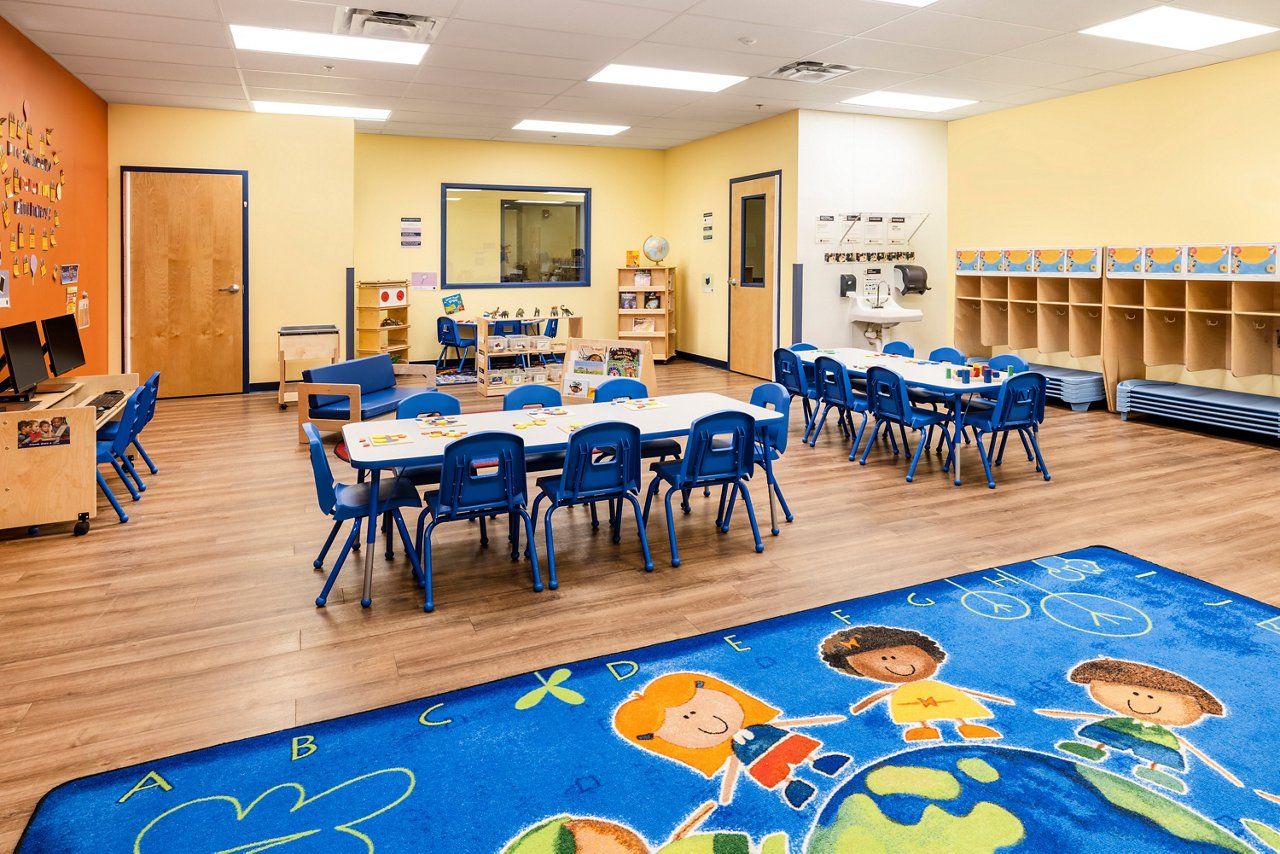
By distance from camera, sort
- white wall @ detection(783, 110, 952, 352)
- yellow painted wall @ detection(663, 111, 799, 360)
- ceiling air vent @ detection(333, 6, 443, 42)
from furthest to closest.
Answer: yellow painted wall @ detection(663, 111, 799, 360), white wall @ detection(783, 110, 952, 352), ceiling air vent @ detection(333, 6, 443, 42)

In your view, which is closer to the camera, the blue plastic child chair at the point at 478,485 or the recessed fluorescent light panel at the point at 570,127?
the blue plastic child chair at the point at 478,485

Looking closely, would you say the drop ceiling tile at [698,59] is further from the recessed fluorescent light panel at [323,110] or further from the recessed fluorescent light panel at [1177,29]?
the recessed fluorescent light panel at [323,110]

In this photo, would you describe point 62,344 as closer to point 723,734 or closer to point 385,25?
point 385,25

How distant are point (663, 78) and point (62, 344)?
5.43 meters

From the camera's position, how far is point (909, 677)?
3.19 meters

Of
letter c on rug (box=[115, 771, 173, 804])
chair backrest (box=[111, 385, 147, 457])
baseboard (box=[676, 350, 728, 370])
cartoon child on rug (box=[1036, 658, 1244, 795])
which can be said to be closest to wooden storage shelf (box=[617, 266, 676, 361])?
baseboard (box=[676, 350, 728, 370])

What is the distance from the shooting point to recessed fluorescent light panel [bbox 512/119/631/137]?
1054 cm

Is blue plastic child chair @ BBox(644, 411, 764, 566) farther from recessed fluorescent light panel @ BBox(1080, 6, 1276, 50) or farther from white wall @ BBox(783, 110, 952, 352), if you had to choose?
white wall @ BBox(783, 110, 952, 352)

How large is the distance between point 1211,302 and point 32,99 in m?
9.74

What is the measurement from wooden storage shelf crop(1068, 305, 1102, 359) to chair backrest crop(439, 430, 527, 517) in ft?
22.6

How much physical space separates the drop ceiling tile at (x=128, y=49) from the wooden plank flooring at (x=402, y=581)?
10.3 ft

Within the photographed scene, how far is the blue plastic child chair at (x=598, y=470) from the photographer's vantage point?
4082mm

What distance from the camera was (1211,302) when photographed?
303 inches

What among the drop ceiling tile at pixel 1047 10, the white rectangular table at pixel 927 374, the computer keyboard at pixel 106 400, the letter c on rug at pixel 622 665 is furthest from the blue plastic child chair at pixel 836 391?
the computer keyboard at pixel 106 400
